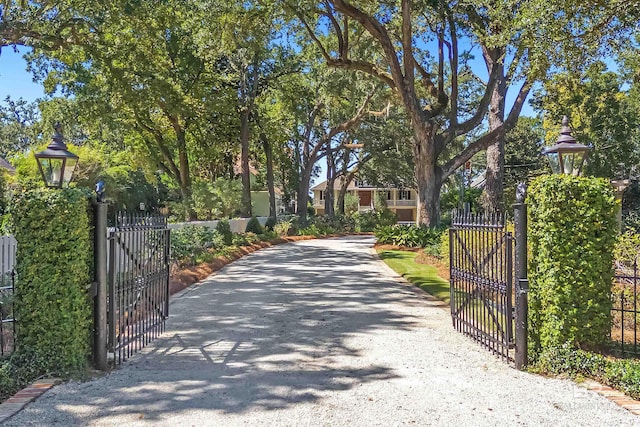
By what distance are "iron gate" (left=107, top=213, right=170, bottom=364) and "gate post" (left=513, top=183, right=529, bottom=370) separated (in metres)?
4.55

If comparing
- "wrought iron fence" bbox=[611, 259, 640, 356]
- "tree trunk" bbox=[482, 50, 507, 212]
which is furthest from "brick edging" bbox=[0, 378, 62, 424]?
"tree trunk" bbox=[482, 50, 507, 212]

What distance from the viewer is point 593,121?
30.1 m

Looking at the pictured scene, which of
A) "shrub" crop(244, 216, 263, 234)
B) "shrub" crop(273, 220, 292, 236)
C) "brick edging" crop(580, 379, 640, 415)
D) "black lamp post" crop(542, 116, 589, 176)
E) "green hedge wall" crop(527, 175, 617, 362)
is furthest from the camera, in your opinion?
"shrub" crop(273, 220, 292, 236)

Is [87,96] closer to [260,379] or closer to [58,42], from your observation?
[58,42]

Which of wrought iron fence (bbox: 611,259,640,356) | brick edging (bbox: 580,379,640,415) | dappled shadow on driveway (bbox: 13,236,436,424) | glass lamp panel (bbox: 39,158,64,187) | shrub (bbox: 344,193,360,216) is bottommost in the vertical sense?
brick edging (bbox: 580,379,640,415)

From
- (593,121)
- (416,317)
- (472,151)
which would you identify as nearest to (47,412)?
(416,317)

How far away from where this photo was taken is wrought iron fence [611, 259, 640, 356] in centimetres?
563

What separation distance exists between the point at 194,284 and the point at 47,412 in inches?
304

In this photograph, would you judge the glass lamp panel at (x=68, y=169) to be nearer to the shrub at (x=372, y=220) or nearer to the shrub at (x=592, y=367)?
the shrub at (x=592, y=367)

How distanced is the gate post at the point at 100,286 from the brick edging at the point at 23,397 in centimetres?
54

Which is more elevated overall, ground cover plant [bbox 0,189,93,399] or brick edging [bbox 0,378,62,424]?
ground cover plant [bbox 0,189,93,399]

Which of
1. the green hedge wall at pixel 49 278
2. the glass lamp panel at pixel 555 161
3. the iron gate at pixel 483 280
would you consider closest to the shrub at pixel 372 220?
the iron gate at pixel 483 280

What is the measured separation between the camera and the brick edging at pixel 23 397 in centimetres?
431

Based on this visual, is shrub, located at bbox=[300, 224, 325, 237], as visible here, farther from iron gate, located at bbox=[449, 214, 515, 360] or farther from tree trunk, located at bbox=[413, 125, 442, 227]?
iron gate, located at bbox=[449, 214, 515, 360]
